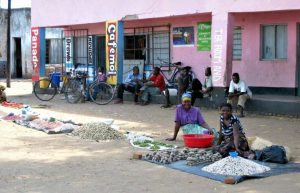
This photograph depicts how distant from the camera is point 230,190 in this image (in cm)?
624

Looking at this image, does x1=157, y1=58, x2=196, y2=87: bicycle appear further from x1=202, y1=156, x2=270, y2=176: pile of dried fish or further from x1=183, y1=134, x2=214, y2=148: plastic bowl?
x1=202, y1=156, x2=270, y2=176: pile of dried fish

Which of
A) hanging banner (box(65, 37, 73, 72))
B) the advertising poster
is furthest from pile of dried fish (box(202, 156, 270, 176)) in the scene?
hanging banner (box(65, 37, 73, 72))

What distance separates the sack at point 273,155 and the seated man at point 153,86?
8.67 meters

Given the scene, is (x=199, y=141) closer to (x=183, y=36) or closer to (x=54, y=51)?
(x=183, y=36)

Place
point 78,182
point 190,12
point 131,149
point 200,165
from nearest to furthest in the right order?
point 78,182 → point 200,165 → point 131,149 → point 190,12

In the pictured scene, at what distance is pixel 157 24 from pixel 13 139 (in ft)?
30.1

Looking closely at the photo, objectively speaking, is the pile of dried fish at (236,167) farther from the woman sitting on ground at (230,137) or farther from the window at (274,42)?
the window at (274,42)

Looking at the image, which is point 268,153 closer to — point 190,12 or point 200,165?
point 200,165

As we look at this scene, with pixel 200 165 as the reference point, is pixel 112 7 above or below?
above

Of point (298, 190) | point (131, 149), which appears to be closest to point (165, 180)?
point (298, 190)

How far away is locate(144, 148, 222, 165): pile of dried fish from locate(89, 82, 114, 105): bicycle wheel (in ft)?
29.4

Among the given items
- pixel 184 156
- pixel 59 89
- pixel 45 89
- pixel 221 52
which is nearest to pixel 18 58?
pixel 59 89

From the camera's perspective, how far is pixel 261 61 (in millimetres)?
15828

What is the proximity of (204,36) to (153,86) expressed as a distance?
2.25m
